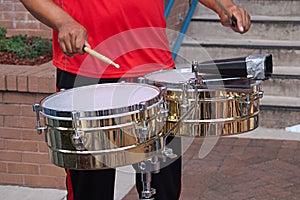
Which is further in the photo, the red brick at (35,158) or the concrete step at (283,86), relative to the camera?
the concrete step at (283,86)

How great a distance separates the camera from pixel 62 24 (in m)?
2.34

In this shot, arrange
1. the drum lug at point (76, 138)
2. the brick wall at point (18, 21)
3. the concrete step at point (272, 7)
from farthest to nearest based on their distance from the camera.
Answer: the concrete step at point (272, 7), the brick wall at point (18, 21), the drum lug at point (76, 138)

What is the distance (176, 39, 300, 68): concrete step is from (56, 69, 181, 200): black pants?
335 centimetres

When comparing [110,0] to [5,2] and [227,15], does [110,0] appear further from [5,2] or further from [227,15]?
[5,2]

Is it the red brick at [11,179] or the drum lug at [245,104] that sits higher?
the drum lug at [245,104]

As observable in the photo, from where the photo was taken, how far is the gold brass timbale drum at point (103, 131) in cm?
209

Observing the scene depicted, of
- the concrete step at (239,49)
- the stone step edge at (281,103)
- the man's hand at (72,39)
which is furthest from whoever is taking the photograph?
the concrete step at (239,49)

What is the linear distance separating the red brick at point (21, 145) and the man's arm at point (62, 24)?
6.22ft

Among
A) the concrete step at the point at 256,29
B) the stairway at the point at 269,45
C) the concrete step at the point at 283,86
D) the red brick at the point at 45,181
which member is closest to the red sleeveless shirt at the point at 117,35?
the red brick at the point at 45,181

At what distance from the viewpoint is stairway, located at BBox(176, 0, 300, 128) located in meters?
5.75

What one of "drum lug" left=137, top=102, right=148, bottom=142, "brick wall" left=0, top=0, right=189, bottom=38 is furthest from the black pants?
"brick wall" left=0, top=0, right=189, bottom=38

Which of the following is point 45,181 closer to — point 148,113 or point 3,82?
point 3,82

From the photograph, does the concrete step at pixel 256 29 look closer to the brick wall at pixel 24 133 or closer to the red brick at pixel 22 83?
the brick wall at pixel 24 133

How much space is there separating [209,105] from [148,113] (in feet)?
1.23
